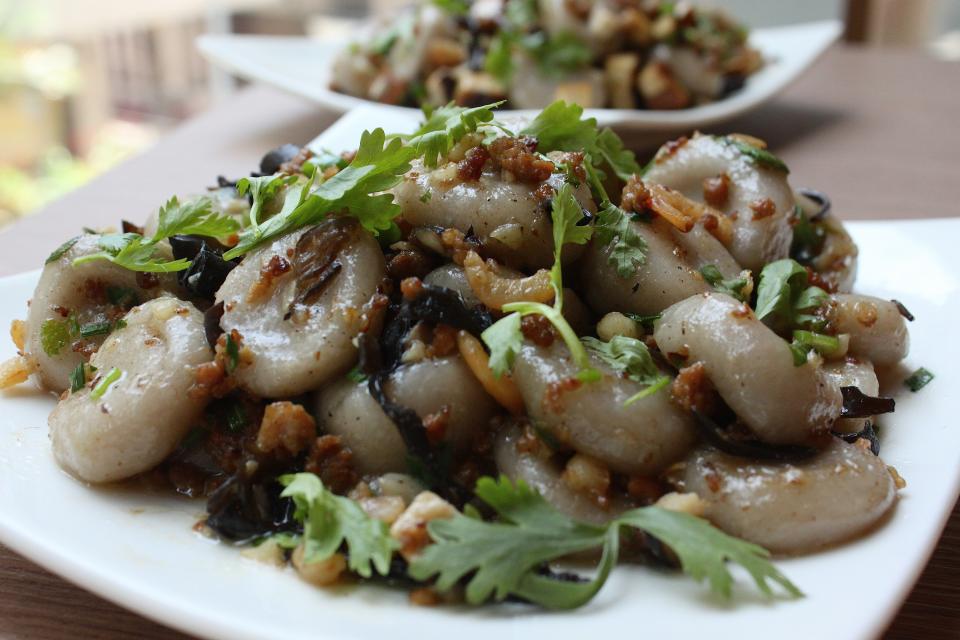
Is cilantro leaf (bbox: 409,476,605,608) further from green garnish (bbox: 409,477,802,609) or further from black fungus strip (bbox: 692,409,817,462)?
black fungus strip (bbox: 692,409,817,462)

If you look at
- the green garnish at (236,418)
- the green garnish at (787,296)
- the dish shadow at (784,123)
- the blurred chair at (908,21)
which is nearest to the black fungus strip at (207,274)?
the green garnish at (236,418)

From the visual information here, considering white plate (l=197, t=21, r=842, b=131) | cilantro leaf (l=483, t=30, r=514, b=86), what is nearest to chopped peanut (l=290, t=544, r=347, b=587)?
white plate (l=197, t=21, r=842, b=131)

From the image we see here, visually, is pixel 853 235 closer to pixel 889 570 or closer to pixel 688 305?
pixel 688 305

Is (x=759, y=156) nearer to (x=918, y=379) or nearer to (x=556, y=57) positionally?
(x=918, y=379)

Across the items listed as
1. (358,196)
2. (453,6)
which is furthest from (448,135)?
(453,6)

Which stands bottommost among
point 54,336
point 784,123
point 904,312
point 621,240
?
point 784,123
